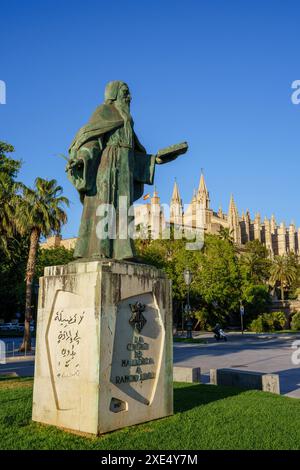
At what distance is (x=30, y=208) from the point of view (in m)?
22.8

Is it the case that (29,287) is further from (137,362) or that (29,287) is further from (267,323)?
(267,323)

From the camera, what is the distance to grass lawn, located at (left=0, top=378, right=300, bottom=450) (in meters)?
5.05

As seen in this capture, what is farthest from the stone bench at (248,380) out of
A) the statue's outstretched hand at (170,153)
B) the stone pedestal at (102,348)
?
the statue's outstretched hand at (170,153)

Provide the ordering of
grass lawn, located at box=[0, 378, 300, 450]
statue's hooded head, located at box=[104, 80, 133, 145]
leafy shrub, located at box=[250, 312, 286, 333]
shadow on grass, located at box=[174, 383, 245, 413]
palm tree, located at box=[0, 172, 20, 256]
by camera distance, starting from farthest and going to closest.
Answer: leafy shrub, located at box=[250, 312, 286, 333] < palm tree, located at box=[0, 172, 20, 256] < shadow on grass, located at box=[174, 383, 245, 413] < statue's hooded head, located at box=[104, 80, 133, 145] < grass lawn, located at box=[0, 378, 300, 450]

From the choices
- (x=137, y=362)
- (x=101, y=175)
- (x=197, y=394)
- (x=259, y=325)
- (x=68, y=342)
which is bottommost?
(x=197, y=394)

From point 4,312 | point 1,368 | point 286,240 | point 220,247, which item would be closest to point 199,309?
point 220,247

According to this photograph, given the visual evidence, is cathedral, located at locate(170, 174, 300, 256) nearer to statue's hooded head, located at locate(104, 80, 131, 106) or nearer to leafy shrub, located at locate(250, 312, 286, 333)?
leafy shrub, located at locate(250, 312, 286, 333)

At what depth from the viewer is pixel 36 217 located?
894 inches

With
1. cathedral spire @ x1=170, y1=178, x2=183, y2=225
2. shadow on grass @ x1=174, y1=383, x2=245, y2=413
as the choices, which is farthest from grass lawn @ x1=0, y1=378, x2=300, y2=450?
cathedral spire @ x1=170, y1=178, x2=183, y2=225

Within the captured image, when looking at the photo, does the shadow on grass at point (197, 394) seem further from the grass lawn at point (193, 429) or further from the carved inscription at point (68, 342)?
the carved inscription at point (68, 342)

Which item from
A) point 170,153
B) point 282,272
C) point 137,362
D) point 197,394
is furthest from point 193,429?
point 282,272

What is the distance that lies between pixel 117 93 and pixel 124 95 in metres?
0.12

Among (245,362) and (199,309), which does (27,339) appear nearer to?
(245,362)

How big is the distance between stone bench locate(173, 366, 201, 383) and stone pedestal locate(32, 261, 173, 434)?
4897 mm
